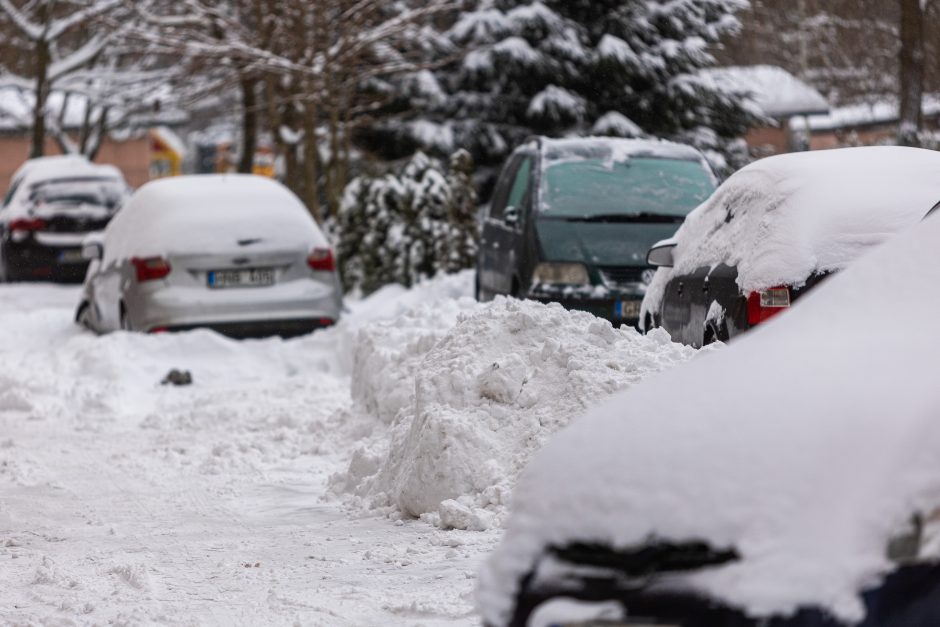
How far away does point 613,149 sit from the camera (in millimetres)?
12984

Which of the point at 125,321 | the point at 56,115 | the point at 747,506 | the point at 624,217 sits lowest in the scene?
the point at 56,115

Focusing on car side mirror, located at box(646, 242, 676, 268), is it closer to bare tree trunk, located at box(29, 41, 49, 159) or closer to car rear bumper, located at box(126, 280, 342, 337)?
car rear bumper, located at box(126, 280, 342, 337)

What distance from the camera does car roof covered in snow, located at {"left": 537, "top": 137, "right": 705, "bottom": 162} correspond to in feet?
42.4

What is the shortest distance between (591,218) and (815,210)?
4369 mm

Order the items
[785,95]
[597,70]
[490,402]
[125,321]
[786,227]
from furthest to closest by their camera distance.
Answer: [785,95] → [597,70] → [125,321] → [786,227] → [490,402]

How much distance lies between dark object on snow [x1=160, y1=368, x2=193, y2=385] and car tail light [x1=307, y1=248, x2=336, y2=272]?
175 cm

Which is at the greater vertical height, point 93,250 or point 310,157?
point 93,250

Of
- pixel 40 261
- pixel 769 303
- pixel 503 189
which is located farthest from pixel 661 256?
pixel 40 261

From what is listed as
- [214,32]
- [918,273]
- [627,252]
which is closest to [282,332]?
[627,252]

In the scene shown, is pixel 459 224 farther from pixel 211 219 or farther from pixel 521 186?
pixel 211 219

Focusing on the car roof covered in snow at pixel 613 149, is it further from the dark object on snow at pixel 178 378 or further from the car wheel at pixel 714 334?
the car wheel at pixel 714 334

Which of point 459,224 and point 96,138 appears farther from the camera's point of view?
point 96,138

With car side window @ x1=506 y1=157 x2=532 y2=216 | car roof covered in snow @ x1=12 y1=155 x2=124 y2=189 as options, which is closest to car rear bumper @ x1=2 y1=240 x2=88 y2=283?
car roof covered in snow @ x1=12 y1=155 x2=124 y2=189

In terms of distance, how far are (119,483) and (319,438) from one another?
4.99ft
